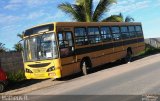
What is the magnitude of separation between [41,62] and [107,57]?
5.64 meters

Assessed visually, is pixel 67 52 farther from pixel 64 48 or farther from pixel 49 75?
pixel 49 75

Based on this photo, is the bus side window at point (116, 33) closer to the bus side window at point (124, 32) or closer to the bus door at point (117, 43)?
the bus door at point (117, 43)

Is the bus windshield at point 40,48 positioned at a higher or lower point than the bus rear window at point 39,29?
lower

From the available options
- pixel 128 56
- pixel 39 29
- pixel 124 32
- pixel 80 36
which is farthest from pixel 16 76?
pixel 124 32

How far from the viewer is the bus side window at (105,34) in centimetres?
2119

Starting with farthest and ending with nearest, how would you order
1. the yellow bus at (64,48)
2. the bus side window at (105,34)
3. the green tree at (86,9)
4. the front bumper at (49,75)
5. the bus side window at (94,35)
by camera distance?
the green tree at (86,9) < the bus side window at (105,34) < the bus side window at (94,35) < the yellow bus at (64,48) < the front bumper at (49,75)

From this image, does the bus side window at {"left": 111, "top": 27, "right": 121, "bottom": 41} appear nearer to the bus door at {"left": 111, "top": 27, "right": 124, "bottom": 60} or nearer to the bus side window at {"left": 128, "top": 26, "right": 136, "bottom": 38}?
the bus door at {"left": 111, "top": 27, "right": 124, "bottom": 60}

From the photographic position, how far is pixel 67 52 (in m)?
17.3

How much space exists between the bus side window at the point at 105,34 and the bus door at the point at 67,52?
372 cm

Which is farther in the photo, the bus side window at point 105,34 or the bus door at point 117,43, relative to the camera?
the bus door at point 117,43

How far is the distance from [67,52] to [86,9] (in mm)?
12517

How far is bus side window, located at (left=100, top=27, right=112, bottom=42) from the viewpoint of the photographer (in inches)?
834

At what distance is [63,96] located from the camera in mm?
11961

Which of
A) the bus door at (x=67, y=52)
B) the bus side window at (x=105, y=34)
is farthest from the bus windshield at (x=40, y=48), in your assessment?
the bus side window at (x=105, y=34)
